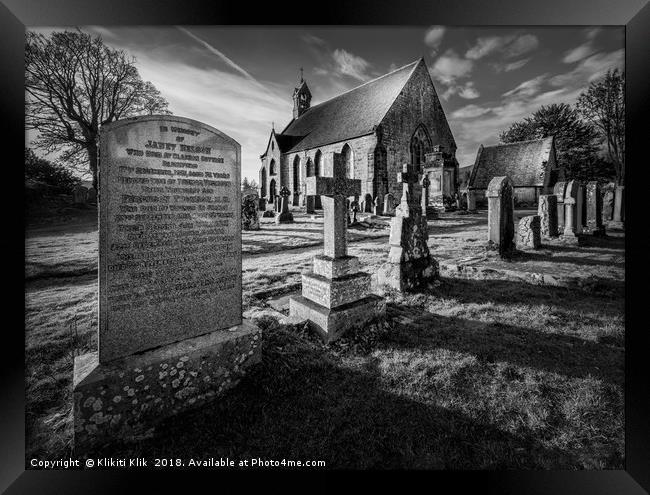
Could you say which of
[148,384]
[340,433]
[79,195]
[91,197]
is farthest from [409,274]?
[91,197]

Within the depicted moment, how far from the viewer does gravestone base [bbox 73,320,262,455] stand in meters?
1.74

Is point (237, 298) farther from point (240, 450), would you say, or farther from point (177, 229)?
point (240, 450)

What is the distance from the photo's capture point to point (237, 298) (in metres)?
2.49

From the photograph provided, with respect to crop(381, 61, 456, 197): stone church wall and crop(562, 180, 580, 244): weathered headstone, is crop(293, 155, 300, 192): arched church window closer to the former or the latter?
crop(381, 61, 456, 197): stone church wall

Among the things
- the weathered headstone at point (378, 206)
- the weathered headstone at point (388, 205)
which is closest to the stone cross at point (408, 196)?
the weathered headstone at point (378, 206)

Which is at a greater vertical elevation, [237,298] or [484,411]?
[237,298]

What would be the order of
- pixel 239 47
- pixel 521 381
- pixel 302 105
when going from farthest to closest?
1. pixel 302 105
2. pixel 239 47
3. pixel 521 381

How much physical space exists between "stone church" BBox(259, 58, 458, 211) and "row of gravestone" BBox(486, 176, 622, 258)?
12125 mm

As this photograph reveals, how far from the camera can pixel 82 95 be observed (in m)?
10.4

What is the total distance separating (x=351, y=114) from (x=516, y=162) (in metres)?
17.6
